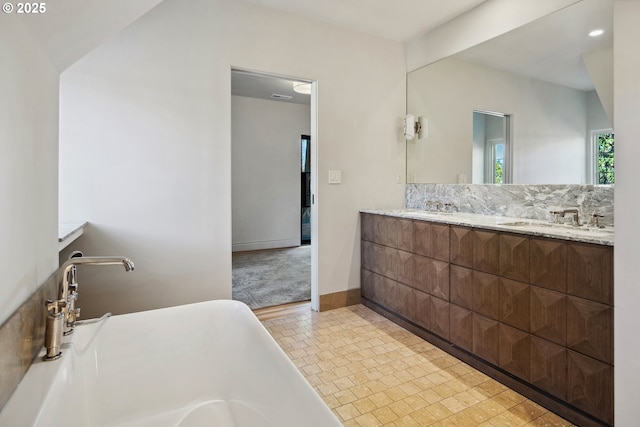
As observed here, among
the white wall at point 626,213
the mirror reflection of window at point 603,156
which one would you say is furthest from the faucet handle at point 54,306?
the mirror reflection of window at point 603,156

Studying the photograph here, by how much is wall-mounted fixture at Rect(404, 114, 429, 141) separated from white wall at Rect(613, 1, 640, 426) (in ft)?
5.89

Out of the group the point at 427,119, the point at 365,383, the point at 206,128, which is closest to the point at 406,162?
the point at 427,119

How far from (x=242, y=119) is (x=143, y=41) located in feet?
10.3

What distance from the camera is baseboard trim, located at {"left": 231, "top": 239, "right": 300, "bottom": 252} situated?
556 centimetres

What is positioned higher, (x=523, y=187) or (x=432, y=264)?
(x=523, y=187)

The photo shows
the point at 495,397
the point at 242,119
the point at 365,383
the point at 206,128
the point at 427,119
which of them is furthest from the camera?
the point at 242,119

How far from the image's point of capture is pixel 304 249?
18.9 feet

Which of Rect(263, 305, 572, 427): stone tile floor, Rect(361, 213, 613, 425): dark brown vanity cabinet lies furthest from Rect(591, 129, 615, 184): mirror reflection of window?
Rect(263, 305, 572, 427): stone tile floor

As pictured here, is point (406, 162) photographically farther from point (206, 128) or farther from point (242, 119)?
point (242, 119)

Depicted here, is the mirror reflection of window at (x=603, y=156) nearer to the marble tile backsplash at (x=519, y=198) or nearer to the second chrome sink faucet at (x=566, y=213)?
the marble tile backsplash at (x=519, y=198)

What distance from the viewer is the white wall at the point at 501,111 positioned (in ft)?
6.93

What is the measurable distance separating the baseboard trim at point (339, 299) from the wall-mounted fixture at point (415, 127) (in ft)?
5.18

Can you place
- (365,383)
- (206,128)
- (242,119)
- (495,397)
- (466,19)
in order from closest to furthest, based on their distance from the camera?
(495,397) < (365,383) < (206,128) < (466,19) < (242,119)

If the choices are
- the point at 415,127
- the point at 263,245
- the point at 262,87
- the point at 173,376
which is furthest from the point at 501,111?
the point at 263,245
